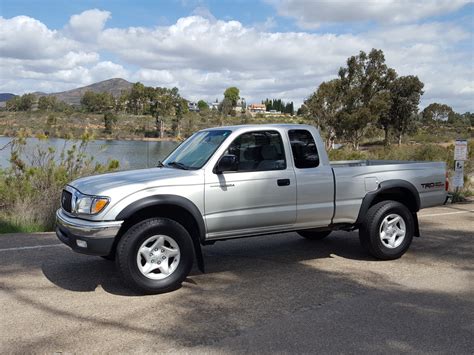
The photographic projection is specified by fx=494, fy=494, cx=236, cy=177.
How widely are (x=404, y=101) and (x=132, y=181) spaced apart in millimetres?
42156

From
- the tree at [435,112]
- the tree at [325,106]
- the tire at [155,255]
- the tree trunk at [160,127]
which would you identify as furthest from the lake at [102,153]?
the tree at [435,112]

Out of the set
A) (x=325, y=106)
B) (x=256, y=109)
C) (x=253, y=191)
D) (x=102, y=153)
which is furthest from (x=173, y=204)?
(x=256, y=109)

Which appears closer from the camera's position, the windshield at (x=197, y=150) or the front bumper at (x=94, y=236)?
the front bumper at (x=94, y=236)

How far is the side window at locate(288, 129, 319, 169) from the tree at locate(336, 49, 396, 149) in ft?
93.5

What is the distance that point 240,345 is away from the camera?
4.04 metres

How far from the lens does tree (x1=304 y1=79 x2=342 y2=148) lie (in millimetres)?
35219

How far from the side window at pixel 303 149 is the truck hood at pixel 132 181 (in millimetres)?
1401

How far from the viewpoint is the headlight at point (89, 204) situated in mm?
5105

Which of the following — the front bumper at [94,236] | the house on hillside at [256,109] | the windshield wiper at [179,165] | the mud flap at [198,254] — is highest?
the house on hillside at [256,109]

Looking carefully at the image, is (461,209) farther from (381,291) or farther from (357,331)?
(357,331)

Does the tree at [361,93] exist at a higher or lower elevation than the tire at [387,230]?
higher

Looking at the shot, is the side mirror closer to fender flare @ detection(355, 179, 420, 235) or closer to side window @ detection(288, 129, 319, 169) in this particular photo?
side window @ detection(288, 129, 319, 169)

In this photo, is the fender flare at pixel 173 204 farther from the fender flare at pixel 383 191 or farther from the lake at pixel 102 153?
the lake at pixel 102 153

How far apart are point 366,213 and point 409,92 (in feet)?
131
